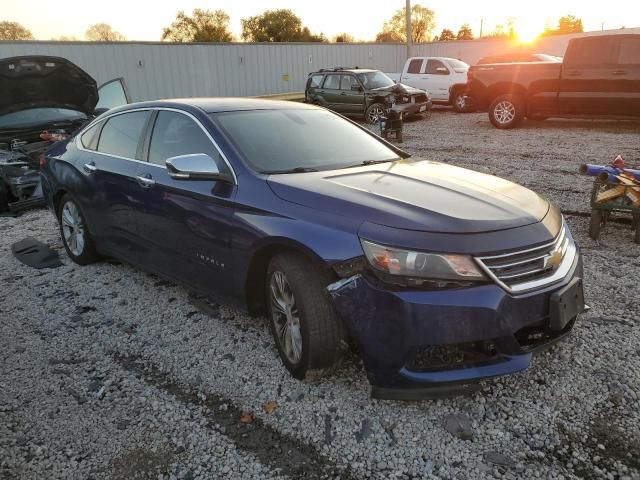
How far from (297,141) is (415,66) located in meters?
16.2

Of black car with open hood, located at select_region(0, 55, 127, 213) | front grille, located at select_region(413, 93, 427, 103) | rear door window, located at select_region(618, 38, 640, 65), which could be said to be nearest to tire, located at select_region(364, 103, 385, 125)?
front grille, located at select_region(413, 93, 427, 103)

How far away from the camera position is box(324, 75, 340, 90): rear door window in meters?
16.2

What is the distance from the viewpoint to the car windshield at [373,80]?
15617mm

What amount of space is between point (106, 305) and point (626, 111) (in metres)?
11.5

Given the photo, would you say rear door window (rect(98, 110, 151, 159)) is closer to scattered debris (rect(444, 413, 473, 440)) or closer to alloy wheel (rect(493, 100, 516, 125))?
scattered debris (rect(444, 413, 473, 440))

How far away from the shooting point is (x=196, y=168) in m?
3.23

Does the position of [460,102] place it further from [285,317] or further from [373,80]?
[285,317]

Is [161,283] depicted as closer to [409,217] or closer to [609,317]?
[409,217]

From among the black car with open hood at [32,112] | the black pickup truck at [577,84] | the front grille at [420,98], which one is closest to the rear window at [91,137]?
the black car with open hood at [32,112]

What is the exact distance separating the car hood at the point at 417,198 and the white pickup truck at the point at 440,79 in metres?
15.4

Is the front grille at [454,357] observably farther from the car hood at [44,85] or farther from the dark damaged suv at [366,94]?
the dark damaged suv at [366,94]

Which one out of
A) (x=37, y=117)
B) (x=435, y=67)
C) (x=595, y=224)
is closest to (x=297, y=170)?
(x=595, y=224)

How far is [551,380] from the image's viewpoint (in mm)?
2957

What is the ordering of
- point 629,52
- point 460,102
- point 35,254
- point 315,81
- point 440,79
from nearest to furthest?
1. point 35,254
2. point 629,52
3. point 315,81
4. point 460,102
5. point 440,79
